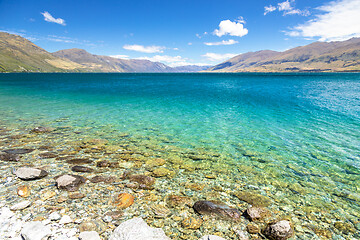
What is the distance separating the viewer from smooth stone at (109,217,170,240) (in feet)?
20.5

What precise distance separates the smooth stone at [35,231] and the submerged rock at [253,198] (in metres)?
8.65

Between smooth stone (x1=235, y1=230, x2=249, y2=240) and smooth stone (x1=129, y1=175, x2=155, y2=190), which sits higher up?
smooth stone (x1=129, y1=175, x2=155, y2=190)

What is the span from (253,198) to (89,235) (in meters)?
7.94

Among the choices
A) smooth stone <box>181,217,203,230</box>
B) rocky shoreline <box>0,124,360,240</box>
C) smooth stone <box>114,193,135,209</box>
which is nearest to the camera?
rocky shoreline <box>0,124,360,240</box>

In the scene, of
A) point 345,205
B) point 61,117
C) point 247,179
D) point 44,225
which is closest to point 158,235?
point 44,225

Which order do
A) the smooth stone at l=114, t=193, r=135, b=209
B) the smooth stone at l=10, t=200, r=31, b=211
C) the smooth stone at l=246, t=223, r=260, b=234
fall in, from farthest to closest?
1. the smooth stone at l=114, t=193, r=135, b=209
2. the smooth stone at l=10, t=200, r=31, b=211
3. the smooth stone at l=246, t=223, r=260, b=234

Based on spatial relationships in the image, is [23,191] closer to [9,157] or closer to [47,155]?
[47,155]

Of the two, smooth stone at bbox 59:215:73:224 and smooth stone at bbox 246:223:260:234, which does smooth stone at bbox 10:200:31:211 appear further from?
smooth stone at bbox 246:223:260:234

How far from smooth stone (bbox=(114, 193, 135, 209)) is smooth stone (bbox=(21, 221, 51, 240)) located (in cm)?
277

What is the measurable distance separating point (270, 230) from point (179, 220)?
3.74 metres

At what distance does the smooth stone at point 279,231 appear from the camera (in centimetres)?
725

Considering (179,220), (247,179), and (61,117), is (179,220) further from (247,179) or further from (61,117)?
(61,117)

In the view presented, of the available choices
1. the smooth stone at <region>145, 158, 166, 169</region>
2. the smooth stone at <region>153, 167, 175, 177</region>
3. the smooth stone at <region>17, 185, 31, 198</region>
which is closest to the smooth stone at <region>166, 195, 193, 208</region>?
the smooth stone at <region>153, 167, 175, 177</region>

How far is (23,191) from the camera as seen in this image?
9.14m
